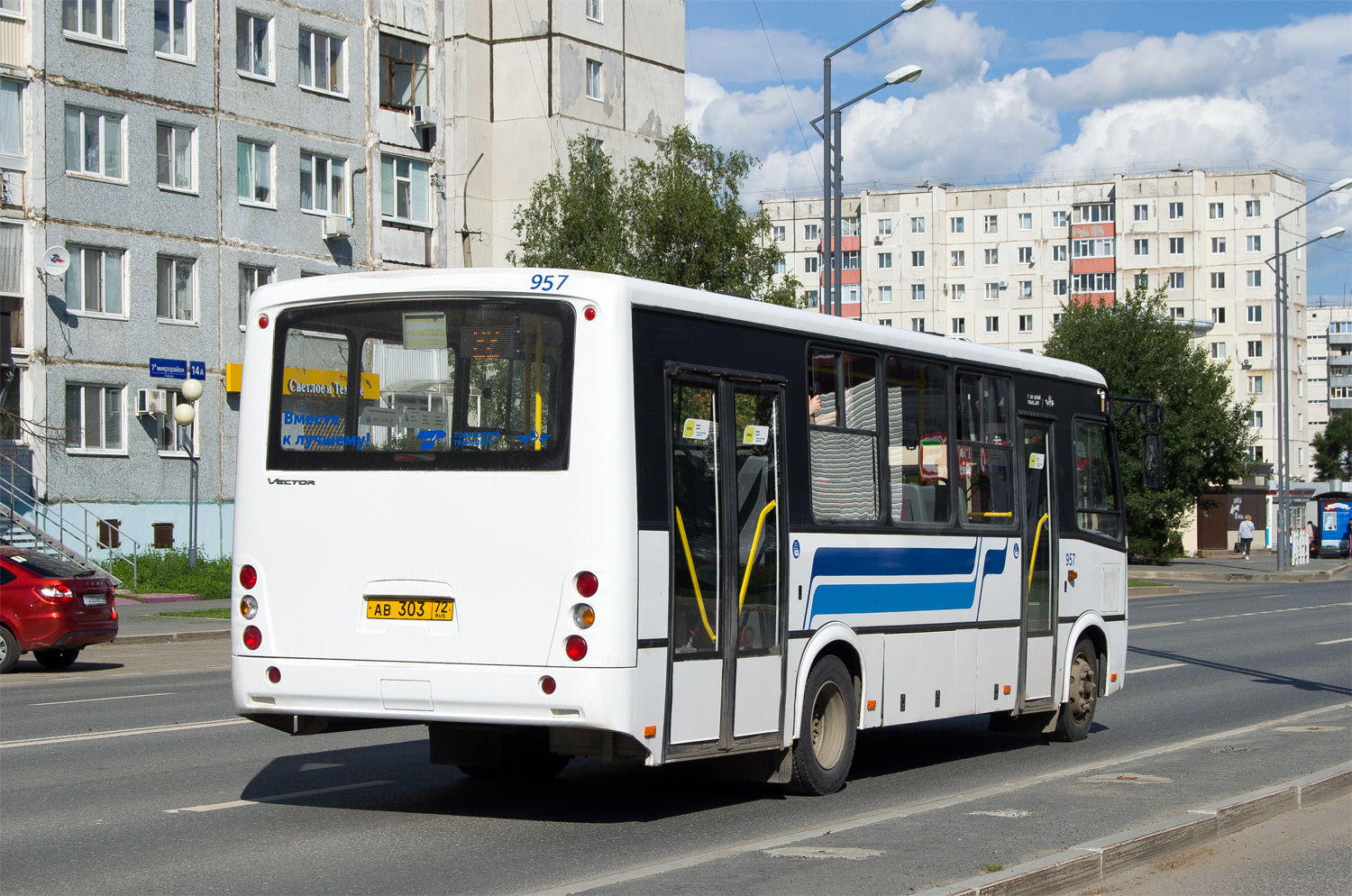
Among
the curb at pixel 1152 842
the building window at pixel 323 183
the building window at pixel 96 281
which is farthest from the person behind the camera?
the building window at pixel 323 183

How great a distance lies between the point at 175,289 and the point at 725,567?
111ft

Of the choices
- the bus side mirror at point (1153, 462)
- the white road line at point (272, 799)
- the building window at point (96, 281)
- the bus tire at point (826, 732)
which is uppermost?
the building window at point (96, 281)

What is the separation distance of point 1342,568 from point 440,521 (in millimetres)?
55682

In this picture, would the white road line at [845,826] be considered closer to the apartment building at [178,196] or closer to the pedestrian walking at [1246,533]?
the apartment building at [178,196]

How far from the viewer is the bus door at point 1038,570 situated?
12.4 metres

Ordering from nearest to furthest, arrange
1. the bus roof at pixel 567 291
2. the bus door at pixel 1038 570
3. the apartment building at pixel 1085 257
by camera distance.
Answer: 1. the bus roof at pixel 567 291
2. the bus door at pixel 1038 570
3. the apartment building at pixel 1085 257

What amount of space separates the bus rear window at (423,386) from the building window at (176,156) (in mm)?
32983

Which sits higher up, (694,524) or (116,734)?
(694,524)

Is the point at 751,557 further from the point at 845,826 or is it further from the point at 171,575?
the point at 171,575

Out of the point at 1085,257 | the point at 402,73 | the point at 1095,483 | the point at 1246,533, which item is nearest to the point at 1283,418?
the point at 1246,533

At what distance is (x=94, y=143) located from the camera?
38.3 metres

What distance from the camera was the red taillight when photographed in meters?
8.17

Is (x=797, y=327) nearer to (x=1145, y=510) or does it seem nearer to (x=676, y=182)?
(x=676, y=182)

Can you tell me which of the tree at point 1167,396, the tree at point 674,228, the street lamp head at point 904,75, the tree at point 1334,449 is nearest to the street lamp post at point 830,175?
the street lamp head at point 904,75
